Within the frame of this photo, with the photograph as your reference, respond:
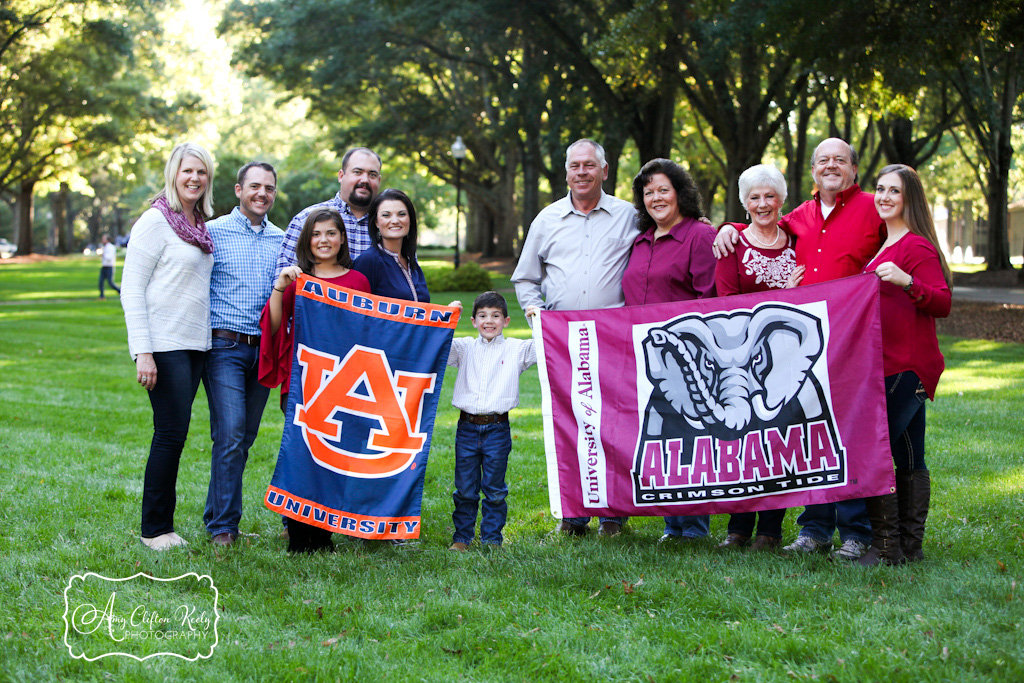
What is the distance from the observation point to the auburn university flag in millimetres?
5105

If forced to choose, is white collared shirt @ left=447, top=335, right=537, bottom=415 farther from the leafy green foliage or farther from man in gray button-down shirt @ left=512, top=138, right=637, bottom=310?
the leafy green foliage

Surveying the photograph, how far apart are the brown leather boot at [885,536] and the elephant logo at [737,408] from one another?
11.4 inches

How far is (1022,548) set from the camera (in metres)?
5.05

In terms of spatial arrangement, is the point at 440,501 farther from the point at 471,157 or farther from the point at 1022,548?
the point at 471,157

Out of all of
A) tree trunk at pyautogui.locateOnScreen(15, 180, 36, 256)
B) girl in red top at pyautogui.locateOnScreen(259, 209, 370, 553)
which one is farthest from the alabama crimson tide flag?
tree trunk at pyautogui.locateOnScreen(15, 180, 36, 256)

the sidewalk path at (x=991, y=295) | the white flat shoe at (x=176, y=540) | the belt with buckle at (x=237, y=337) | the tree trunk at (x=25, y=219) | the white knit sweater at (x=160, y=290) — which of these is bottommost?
the white flat shoe at (x=176, y=540)

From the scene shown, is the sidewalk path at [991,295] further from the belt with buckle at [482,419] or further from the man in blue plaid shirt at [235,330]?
the man in blue plaid shirt at [235,330]

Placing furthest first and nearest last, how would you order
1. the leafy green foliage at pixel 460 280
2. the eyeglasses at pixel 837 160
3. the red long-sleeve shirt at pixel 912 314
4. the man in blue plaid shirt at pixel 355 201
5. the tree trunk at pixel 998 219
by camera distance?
the leafy green foliage at pixel 460 280
the tree trunk at pixel 998 219
the man in blue plaid shirt at pixel 355 201
the eyeglasses at pixel 837 160
the red long-sleeve shirt at pixel 912 314

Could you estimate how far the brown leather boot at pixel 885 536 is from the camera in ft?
15.6

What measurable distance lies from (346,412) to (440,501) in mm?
1676

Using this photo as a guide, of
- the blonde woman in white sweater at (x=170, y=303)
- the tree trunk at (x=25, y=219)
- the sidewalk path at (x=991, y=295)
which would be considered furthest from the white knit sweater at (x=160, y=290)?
the tree trunk at (x=25, y=219)

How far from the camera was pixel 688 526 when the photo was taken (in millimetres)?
5555

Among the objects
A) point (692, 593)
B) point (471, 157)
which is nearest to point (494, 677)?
point (692, 593)

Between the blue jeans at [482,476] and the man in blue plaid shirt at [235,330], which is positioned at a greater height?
the man in blue plaid shirt at [235,330]
